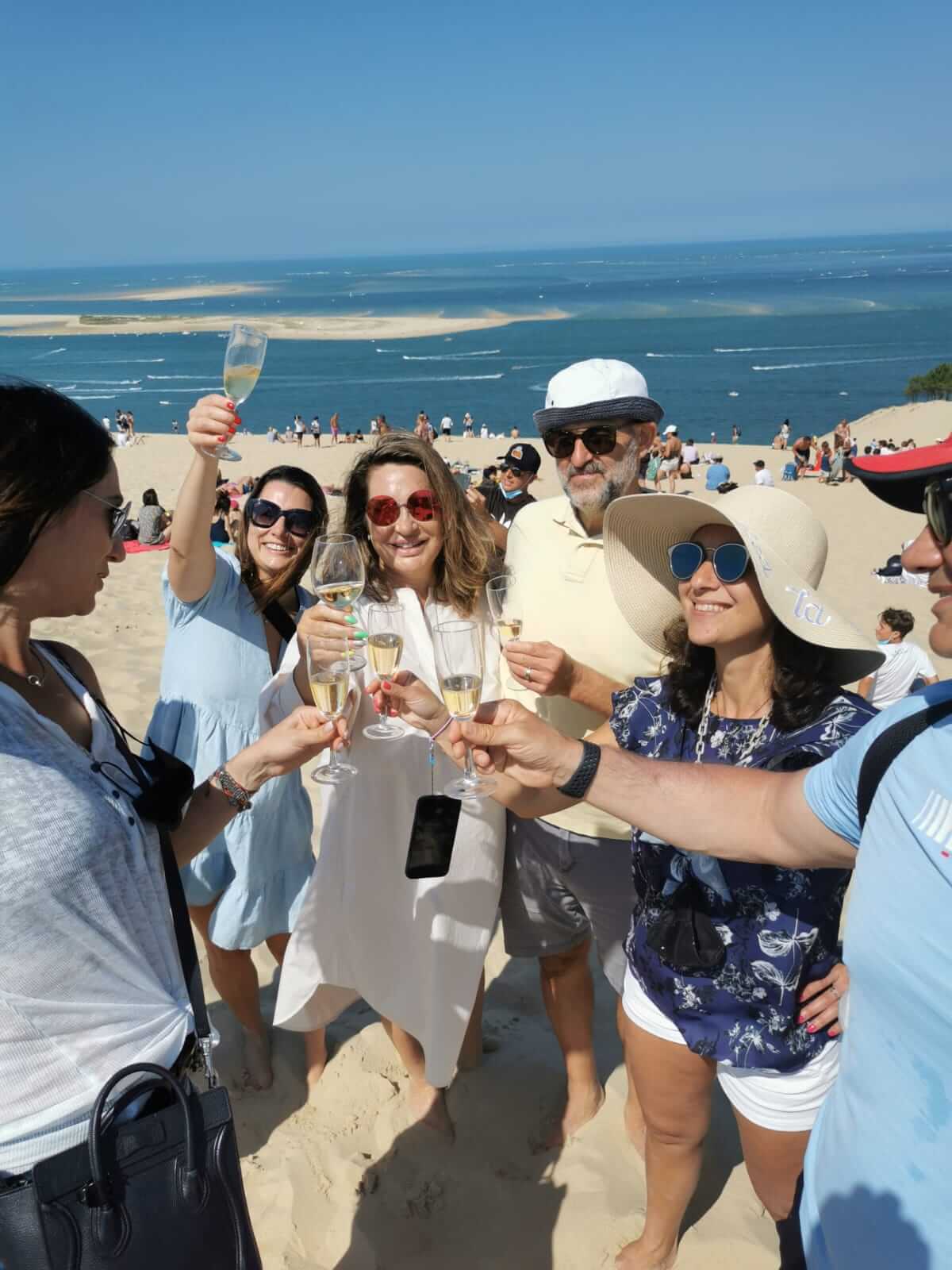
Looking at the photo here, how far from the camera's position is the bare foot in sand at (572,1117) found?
11.8ft

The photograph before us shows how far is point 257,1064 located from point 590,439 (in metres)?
3.01

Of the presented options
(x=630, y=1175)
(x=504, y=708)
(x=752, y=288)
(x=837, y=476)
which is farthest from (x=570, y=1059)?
(x=752, y=288)

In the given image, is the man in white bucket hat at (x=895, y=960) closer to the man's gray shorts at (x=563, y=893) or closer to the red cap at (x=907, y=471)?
the red cap at (x=907, y=471)

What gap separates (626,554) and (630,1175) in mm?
2369

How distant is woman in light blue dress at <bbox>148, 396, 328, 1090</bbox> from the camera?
358 cm

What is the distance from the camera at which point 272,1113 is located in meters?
3.79

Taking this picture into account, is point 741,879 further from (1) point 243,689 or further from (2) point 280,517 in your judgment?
(2) point 280,517

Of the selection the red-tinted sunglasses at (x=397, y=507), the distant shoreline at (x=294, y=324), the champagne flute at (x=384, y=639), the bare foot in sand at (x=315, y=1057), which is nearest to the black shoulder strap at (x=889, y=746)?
the champagne flute at (x=384, y=639)

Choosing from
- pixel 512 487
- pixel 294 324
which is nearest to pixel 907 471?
pixel 512 487

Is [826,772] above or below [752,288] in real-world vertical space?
below

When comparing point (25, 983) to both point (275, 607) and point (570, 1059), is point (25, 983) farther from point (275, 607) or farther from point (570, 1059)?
point (570, 1059)

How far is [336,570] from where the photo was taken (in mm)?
2660

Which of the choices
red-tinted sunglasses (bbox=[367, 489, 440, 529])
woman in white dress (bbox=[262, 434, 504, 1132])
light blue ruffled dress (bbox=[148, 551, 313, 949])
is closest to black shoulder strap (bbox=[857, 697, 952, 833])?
woman in white dress (bbox=[262, 434, 504, 1132])

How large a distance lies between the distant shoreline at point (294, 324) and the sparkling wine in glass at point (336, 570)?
91.1 metres
